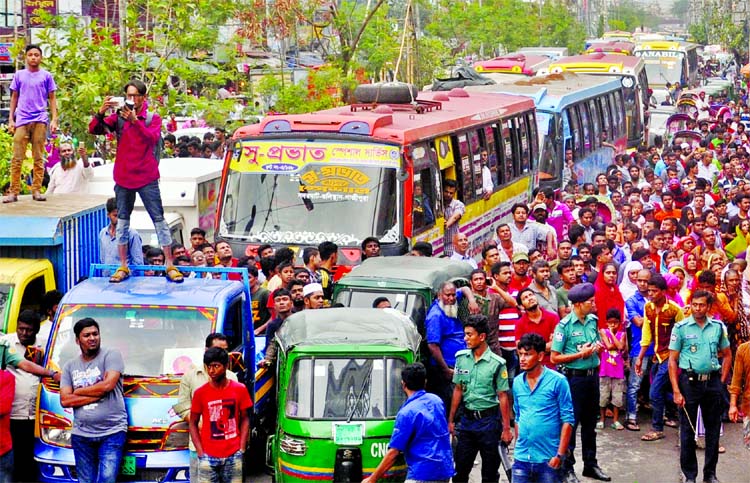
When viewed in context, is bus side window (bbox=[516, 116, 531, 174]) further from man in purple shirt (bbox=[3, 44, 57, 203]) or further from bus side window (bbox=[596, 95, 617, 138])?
man in purple shirt (bbox=[3, 44, 57, 203])

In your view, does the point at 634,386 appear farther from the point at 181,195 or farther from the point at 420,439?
the point at 181,195

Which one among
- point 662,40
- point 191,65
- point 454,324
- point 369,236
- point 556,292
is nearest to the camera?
point 454,324

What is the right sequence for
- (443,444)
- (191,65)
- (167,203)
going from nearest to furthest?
(443,444) → (167,203) → (191,65)

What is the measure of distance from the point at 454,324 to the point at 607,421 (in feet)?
8.36

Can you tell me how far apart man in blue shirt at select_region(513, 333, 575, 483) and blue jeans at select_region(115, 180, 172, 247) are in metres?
4.05

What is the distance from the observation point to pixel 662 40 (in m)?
60.9

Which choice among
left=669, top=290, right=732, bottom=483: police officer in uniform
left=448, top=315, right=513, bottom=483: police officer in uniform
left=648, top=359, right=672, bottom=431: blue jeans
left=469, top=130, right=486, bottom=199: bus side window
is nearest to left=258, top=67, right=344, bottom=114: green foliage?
left=469, top=130, right=486, bottom=199: bus side window

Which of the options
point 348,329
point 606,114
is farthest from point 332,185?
point 606,114

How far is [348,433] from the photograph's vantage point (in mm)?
9992

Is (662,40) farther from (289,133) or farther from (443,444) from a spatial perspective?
(443,444)

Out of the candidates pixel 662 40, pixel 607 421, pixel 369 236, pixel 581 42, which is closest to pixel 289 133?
pixel 369 236

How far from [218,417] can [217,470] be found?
37 cm

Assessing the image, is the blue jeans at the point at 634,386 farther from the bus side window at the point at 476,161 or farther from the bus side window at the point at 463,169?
the bus side window at the point at 476,161

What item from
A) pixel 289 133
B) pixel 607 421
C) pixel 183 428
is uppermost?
pixel 289 133
